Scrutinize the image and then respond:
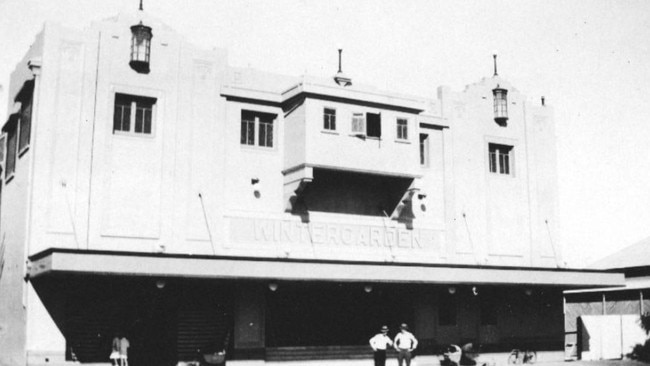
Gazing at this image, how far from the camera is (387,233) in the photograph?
27344 millimetres

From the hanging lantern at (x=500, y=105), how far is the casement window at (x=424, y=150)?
3.56m

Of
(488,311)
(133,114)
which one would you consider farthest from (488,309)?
(133,114)

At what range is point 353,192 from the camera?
88.6 feet

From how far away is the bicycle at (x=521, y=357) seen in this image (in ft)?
94.7

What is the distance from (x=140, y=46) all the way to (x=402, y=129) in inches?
372

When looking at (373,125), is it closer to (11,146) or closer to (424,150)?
(424,150)

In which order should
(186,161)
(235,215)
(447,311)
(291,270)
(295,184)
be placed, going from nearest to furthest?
1. (291,270)
2. (186,161)
3. (235,215)
4. (295,184)
5. (447,311)

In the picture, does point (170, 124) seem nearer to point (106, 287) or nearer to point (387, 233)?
point (106, 287)

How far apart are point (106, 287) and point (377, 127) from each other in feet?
34.9

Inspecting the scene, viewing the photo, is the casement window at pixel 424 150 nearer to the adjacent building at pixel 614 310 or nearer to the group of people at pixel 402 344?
the group of people at pixel 402 344

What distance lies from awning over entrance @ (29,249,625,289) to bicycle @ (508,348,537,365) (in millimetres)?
3077

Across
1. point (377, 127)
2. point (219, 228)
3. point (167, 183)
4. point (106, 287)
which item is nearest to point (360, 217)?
point (377, 127)

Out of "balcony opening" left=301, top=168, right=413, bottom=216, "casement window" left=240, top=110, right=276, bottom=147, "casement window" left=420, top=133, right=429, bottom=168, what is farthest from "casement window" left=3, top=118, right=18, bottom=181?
"casement window" left=420, top=133, right=429, bottom=168

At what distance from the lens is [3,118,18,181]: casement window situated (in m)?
26.3
